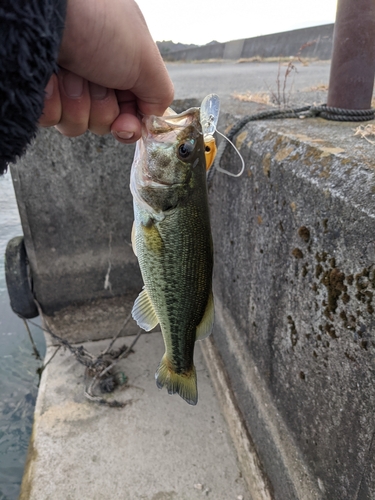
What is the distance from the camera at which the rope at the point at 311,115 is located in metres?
2.34

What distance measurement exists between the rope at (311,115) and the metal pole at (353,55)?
0.05 metres

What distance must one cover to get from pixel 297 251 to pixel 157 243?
667 millimetres

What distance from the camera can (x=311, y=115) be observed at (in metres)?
2.59

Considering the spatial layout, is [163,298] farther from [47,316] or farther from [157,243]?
[47,316]

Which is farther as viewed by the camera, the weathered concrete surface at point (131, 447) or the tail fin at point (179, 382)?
the weathered concrete surface at point (131, 447)

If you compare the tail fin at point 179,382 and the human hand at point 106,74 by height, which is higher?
the human hand at point 106,74

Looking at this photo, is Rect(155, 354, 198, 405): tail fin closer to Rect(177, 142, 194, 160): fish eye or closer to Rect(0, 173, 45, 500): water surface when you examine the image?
Rect(177, 142, 194, 160): fish eye

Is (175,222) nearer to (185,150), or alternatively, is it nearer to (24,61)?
(185,150)

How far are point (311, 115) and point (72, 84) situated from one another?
1697 mm

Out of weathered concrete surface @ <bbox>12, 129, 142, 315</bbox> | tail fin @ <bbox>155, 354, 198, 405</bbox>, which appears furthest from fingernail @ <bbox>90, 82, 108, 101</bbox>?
weathered concrete surface @ <bbox>12, 129, 142, 315</bbox>

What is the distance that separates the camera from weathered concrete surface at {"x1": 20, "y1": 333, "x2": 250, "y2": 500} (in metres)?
2.65

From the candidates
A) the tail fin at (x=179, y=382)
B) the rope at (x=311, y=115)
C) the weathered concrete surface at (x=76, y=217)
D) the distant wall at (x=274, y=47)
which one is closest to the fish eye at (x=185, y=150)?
the tail fin at (x=179, y=382)

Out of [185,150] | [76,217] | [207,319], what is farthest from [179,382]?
[76,217]

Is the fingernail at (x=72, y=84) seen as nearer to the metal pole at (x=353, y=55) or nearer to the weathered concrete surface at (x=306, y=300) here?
the weathered concrete surface at (x=306, y=300)
